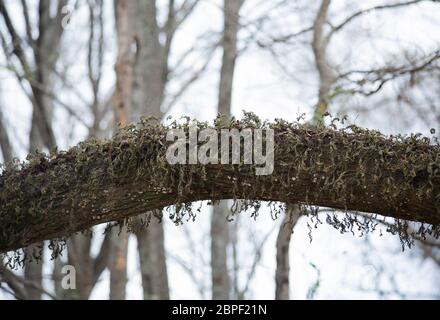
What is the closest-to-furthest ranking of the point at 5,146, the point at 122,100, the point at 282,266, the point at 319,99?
the point at 282,266 < the point at 319,99 < the point at 122,100 < the point at 5,146

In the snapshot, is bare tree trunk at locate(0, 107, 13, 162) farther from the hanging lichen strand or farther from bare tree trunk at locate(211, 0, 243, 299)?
the hanging lichen strand

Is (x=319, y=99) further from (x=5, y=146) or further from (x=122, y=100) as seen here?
(x=5, y=146)

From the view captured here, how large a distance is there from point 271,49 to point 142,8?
1.63 m

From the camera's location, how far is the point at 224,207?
360 inches

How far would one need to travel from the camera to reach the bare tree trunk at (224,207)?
882cm

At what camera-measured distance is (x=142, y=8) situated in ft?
31.4

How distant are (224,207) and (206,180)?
5.51 metres

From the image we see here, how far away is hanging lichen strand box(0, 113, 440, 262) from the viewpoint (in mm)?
3561

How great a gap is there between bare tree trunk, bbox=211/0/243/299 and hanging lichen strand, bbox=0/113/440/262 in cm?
492

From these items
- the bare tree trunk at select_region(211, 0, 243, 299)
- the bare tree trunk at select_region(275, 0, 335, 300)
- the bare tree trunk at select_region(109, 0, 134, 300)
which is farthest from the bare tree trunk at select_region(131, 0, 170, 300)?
the bare tree trunk at select_region(275, 0, 335, 300)

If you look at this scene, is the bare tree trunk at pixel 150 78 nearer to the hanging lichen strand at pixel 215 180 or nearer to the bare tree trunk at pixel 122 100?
the bare tree trunk at pixel 122 100

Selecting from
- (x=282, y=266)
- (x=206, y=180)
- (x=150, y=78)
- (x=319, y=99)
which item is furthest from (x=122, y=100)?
(x=206, y=180)
